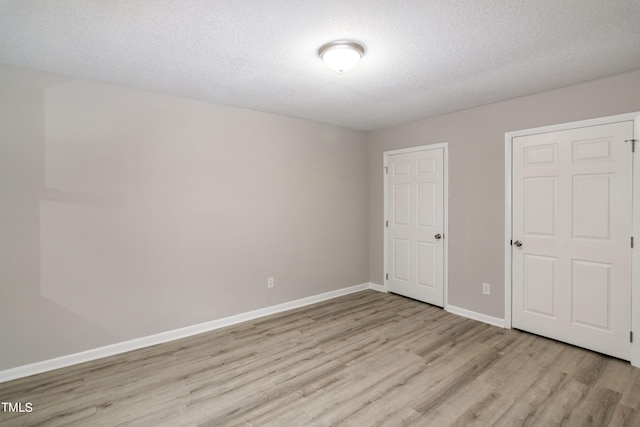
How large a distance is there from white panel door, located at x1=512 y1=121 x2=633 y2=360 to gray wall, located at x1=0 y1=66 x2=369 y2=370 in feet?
8.13

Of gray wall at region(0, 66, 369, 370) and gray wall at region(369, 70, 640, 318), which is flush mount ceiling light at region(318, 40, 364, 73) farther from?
gray wall at region(369, 70, 640, 318)

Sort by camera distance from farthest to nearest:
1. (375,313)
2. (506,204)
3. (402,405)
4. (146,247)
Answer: (375,313) → (506,204) → (146,247) → (402,405)

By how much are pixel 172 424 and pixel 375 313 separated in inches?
99.8

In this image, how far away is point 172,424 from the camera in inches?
76.3

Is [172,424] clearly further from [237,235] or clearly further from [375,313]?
[375,313]

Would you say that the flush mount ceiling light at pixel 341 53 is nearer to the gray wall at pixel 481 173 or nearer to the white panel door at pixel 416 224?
the gray wall at pixel 481 173

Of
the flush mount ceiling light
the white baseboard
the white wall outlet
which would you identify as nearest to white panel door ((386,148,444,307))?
the white baseboard

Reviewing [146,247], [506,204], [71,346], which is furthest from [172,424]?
[506,204]

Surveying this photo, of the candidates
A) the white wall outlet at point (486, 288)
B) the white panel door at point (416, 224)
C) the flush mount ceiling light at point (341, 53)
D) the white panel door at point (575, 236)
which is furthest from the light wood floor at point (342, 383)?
the flush mount ceiling light at point (341, 53)

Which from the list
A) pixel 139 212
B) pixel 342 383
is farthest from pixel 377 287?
pixel 139 212

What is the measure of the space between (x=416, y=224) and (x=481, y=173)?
3.60 feet

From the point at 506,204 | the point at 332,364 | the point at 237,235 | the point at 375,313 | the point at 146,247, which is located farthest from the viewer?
the point at 375,313

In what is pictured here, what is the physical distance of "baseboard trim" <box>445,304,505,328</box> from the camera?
346cm

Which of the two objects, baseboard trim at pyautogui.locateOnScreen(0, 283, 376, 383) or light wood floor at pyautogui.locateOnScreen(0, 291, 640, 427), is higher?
baseboard trim at pyautogui.locateOnScreen(0, 283, 376, 383)
